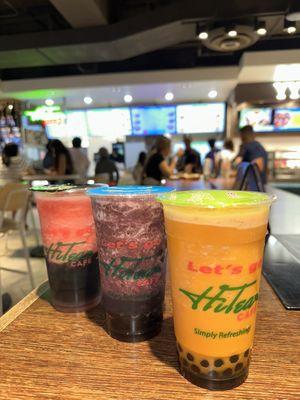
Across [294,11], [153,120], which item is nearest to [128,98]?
[153,120]

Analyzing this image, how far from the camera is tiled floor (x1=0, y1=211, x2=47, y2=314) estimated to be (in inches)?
106

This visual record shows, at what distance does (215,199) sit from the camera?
1.18 ft

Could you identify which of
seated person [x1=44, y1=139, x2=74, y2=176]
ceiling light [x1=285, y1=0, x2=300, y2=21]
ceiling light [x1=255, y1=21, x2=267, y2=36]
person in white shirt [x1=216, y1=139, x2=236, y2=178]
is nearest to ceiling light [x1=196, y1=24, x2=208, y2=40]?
ceiling light [x1=255, y1=21, x2=267, y2=36]

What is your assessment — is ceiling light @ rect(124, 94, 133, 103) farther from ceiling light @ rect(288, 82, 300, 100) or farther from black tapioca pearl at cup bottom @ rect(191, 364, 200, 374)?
black tapioca pearl at cup bottom @ rect(191, 364, 200, 374)

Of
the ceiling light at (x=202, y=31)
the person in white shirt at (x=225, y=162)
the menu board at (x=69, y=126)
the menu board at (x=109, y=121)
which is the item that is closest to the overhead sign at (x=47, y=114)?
the menu board at (x=69, y=126)

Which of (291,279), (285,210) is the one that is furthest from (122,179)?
(291,279)

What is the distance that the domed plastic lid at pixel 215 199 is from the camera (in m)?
0.33

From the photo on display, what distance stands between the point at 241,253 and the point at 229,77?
17.9ft

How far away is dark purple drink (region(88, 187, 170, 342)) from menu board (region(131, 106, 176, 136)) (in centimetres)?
646

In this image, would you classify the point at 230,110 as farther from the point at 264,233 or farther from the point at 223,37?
the point at 264,233

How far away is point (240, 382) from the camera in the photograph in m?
0.36

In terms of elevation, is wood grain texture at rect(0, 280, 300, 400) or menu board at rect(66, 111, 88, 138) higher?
menu board at rect(66, 111, 88, 138)

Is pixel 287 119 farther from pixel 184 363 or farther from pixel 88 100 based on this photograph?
pixel 184 363

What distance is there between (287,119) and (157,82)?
2.46 m
